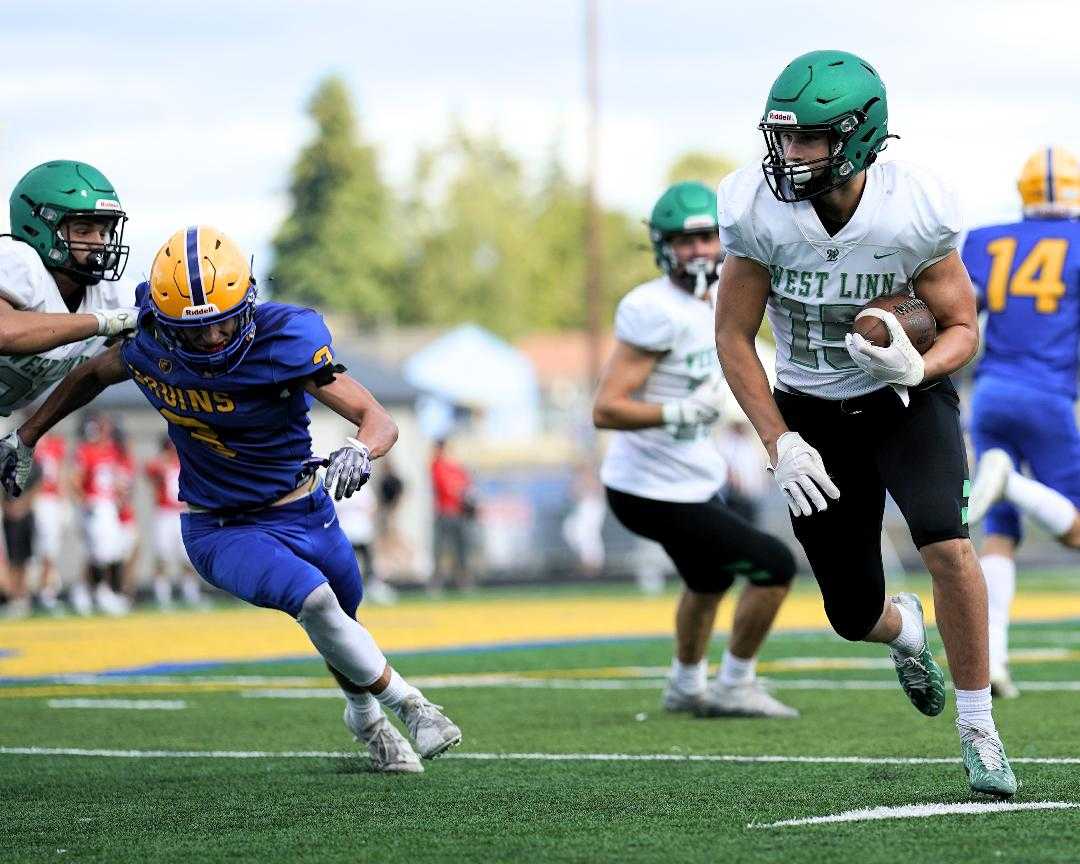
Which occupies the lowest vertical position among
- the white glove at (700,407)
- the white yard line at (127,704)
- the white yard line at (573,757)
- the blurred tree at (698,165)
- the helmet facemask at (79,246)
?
the blurred tree at (698,165)

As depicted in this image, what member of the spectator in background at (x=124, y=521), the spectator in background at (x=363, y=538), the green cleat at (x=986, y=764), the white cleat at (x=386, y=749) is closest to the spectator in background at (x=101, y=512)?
the spectator in background at (x=124, y=521)

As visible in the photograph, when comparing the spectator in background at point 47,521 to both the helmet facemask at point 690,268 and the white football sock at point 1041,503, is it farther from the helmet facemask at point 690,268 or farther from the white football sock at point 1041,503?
the white football sock at point 1041,503

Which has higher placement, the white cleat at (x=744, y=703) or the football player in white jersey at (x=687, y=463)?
the football player in white jersey at (x=687, y=463)

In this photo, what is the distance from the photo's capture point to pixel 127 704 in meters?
8.05

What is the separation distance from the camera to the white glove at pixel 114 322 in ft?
18.9

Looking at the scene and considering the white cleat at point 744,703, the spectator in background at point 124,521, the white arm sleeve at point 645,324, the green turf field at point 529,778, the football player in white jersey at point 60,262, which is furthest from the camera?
the spectator in background at point 124,521

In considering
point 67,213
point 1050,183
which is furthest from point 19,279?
point 1050,183

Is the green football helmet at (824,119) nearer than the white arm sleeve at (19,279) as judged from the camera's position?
Yes

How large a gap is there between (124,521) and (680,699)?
444 inches

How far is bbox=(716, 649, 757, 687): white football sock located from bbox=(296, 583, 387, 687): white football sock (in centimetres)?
194

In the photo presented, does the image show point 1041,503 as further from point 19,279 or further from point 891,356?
point 19,279

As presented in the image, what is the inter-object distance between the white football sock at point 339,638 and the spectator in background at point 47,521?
12475 mm

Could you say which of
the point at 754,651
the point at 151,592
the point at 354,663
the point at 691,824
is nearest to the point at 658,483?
the point at 754,651

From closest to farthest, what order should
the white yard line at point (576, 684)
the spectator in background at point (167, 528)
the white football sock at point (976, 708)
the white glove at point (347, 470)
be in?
the white football sock at point (976, 708), the white glove at point (347, 470), the white yard line at point (576, 684), the spectator in background at point (167, 528)
